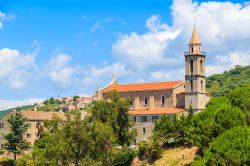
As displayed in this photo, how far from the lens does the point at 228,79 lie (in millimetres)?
159750

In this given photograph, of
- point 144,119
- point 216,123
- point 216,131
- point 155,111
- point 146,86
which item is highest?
point 146,86

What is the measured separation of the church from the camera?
8894 cm

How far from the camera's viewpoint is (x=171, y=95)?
93.1m

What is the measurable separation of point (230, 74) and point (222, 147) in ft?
415

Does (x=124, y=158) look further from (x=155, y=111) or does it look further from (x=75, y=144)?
(x=75, y=144)

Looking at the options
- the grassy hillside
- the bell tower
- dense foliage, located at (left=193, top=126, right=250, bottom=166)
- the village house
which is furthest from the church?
the grassy hillside

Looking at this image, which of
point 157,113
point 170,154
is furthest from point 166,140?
point 157,113

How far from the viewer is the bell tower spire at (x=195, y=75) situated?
88562 mm

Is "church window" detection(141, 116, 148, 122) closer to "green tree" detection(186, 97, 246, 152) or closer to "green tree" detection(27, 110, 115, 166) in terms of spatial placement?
"green tree" detection(186, 97, 246, 152)

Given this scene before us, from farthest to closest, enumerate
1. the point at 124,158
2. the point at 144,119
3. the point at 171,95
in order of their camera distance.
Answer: the point at 171,95, the point at 144,119, the point at 124,158

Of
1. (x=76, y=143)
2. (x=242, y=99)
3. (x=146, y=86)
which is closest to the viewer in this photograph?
(x=76, y=143)

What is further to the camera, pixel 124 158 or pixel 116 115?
pixel 116 115

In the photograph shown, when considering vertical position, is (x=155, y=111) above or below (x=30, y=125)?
above

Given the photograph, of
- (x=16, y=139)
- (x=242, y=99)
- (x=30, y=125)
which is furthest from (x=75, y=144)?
(x=30, y=125)
